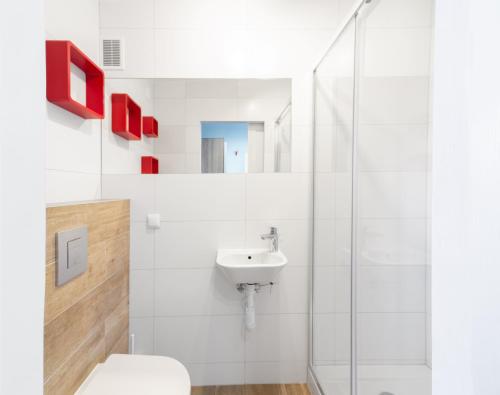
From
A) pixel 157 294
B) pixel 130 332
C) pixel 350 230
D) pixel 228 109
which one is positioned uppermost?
pixel 228 109

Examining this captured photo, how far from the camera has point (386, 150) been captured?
1.09m

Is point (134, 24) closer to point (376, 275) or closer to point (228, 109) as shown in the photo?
point (228, 109)

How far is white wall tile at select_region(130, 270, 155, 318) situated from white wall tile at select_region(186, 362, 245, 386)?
0.43m

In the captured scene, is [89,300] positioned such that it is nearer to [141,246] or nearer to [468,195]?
[141,246]

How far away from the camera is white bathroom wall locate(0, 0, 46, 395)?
0.56ft

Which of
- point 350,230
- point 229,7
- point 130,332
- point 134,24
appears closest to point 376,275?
point 350,230

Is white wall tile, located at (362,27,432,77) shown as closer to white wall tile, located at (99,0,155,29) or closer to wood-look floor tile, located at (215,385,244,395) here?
white wall tile, located at (99,0,155,29)

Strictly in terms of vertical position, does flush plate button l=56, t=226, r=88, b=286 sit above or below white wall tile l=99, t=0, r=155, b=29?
below

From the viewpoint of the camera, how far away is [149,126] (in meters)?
2.05

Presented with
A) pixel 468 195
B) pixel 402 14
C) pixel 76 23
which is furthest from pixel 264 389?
pixel 76 23

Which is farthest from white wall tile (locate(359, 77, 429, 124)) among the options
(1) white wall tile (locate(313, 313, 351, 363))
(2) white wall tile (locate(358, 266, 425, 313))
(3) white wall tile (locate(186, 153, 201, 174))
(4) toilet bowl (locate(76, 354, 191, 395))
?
(4) toilet bowl (locate(76, 354, 191, 395))

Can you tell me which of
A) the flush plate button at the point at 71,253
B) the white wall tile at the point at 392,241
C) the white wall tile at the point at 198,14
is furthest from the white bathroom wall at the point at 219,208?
the white wall tile at the point at 392,241

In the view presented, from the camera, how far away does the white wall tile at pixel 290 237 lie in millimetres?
2086

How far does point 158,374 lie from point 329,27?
210 centimetres
